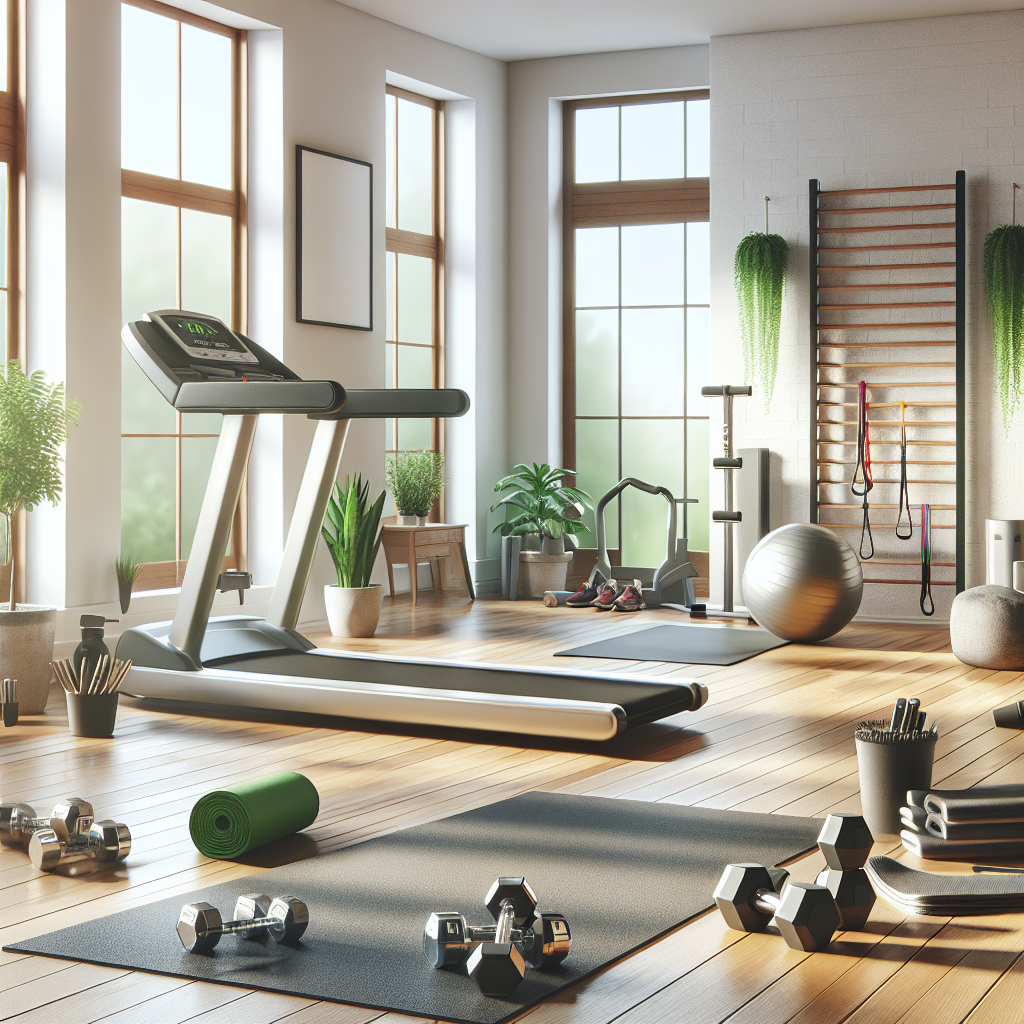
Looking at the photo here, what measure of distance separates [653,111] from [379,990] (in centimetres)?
746

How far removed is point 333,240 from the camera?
739cm

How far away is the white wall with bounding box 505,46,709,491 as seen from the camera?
889 cm

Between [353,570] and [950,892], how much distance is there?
4.44 m

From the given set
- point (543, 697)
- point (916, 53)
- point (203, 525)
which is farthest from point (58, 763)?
point (916, 53)

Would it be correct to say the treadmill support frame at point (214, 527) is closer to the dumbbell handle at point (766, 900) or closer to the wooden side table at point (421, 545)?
the dumbbell handle at point (766, 900)

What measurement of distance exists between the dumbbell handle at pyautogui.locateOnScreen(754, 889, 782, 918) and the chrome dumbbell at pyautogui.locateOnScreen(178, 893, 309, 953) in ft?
2.74

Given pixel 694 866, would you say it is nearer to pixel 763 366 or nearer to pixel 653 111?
pixel 763 366

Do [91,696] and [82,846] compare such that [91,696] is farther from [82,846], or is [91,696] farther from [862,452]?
[862,452]

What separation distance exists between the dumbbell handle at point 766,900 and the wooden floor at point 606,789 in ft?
0.17

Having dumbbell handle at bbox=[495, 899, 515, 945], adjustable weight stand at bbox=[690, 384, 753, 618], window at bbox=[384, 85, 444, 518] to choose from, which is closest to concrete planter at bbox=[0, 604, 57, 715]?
dumbbell handle at bbox=[495, 899, 515, 945]

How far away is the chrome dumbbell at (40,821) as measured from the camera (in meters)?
2.97

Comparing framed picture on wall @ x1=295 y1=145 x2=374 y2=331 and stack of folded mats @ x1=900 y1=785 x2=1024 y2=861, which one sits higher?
framed picture on wall @ x1=295 y1=145 x2=374 y2=331

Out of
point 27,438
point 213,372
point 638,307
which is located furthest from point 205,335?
point 638,307

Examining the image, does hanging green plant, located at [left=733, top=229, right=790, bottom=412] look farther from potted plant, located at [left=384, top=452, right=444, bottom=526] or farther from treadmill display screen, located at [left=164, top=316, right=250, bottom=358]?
treadmill display screen, located at [left=164, top=316, right=250, bottom=358]
